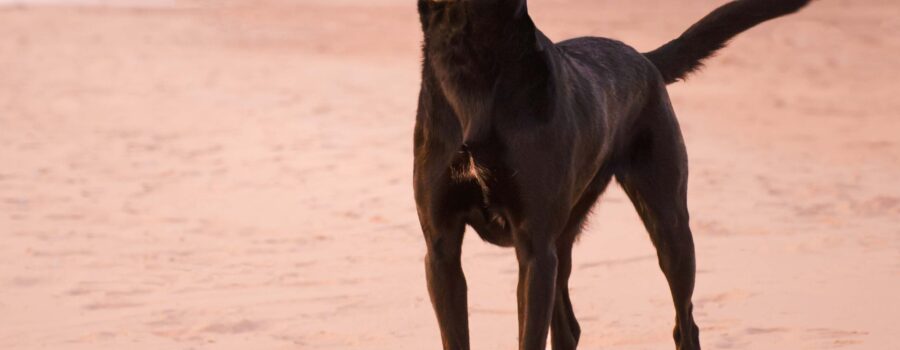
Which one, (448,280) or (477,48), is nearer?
(477,48)

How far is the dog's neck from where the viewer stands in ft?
12.7

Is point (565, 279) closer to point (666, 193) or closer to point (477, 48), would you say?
point (666, 193)

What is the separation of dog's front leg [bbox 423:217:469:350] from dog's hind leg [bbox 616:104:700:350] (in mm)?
790

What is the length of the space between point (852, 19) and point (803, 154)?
11.6 metres

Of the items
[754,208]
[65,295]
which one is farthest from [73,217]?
[754,208]

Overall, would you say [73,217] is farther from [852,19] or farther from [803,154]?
[852,19]

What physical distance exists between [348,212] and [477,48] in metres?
5.59

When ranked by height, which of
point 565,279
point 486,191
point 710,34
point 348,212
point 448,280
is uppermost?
point 710,34

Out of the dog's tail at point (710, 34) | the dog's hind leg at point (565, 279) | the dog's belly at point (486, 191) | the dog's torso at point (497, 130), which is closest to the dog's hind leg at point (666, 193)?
the dog's hind leg at point (565, 279)

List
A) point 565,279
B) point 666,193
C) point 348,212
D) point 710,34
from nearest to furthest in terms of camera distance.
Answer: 1. point 666,193
2. point 565,279
3. point 710,34
4. point 348,212

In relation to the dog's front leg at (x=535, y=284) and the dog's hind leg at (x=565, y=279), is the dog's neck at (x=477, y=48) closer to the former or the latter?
the dog's front leg at (x=535, y=284)

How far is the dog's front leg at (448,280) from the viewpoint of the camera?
13.4 ft

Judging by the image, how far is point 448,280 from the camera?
4137mm

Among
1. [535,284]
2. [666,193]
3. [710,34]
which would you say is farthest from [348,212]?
[535,284]
